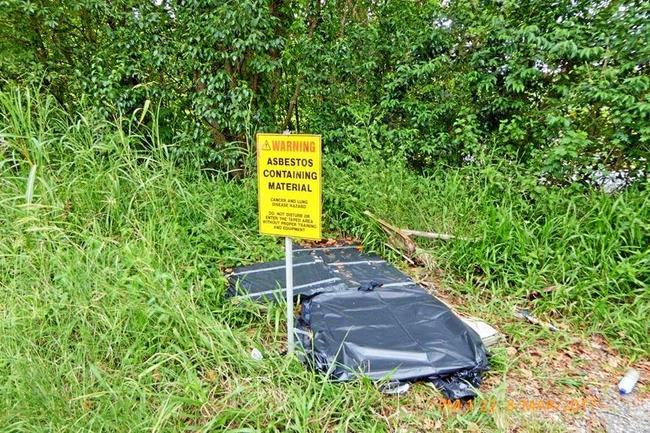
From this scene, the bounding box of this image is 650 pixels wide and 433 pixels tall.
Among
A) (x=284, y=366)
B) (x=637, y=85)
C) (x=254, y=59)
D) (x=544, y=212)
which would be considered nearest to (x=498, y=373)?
(x=284, y=366)

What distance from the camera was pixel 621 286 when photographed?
80.6 inches

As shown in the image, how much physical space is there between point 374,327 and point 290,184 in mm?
798

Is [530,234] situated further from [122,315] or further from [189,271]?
[122,315]

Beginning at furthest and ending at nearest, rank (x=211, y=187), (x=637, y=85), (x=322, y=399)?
(x=211, y=187), (x=637, y=85), (x=322, y=399)

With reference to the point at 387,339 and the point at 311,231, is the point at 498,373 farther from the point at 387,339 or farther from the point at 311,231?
the point at 311,231

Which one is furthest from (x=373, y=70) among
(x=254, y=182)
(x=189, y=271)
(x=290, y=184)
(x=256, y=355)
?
(x=256, y=355)

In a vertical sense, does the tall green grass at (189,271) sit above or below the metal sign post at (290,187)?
below

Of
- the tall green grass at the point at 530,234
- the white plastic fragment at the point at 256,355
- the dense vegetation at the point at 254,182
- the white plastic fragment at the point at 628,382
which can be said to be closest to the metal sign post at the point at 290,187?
the white plastic fragment at the point at 256,355

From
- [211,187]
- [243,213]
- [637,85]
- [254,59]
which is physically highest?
[254,59]

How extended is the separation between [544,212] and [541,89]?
126 centimetres

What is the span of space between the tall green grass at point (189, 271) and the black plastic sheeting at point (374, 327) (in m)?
0.12

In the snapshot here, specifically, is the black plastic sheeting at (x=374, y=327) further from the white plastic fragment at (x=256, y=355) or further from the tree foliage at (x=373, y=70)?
the tree foliage at (x=373, y=70)

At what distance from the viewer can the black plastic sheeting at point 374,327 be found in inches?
56.9

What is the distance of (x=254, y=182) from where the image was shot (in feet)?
9.86
